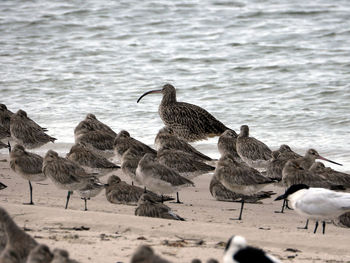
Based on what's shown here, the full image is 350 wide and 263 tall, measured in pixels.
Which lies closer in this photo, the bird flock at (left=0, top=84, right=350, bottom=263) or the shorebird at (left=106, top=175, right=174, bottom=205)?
the bird flock at (left=0, top=84, right=350, bottom=263)

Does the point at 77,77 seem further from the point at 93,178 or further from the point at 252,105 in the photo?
the point at 93,178

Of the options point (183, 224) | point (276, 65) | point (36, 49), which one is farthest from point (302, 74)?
point (183, 224)

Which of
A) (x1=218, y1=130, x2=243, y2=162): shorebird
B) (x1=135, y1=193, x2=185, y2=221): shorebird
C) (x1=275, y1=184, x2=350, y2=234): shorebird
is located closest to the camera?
(x1=275, y1=184, x2=350, y2=234): shorebird

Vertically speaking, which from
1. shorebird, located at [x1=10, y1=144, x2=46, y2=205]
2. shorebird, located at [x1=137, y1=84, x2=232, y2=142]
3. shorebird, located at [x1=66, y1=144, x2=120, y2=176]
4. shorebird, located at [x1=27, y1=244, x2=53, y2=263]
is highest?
shorebird, located at [x1=27, y1=244, x2=53, y2=263]

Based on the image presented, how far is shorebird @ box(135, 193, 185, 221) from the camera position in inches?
364

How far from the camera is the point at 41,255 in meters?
5.47

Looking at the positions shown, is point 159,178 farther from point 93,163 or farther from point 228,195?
point 93,163

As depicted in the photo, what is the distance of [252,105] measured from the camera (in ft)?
57.4

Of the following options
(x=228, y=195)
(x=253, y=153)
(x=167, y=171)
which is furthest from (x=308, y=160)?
(x=167, y=171)

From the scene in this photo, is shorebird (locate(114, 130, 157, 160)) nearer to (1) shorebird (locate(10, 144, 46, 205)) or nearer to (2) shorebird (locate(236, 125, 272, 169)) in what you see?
(2) shorebird (locate(236, 125, 272, 169))

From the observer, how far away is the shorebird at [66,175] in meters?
9.95

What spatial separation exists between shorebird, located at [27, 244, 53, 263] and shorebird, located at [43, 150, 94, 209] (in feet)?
14.6

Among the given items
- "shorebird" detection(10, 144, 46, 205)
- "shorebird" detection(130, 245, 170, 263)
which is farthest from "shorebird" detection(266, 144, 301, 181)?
"shorebird" detection(130, 245, 170, 263)

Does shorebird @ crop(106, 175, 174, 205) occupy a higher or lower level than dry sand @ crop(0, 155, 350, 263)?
lower
